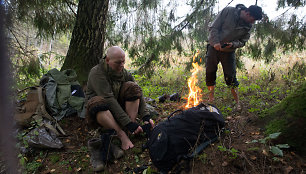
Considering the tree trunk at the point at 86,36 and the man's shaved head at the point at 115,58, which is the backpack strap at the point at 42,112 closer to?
the tree trunk at the point at 86,36

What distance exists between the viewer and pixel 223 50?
3.49 m

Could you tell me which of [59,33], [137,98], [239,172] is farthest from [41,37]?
[239,172]

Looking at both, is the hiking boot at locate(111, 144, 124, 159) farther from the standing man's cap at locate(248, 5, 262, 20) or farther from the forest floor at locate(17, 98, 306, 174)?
the standing man's cap at locate(248, 5, 262, 20)

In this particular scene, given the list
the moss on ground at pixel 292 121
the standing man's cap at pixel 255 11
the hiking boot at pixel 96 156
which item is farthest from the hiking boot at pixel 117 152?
the standing man's cap at pixel 255 11

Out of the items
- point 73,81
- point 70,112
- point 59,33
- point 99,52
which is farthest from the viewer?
point 59,33

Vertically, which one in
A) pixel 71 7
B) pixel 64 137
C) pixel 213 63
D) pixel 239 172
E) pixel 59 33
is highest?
pixel 71 7

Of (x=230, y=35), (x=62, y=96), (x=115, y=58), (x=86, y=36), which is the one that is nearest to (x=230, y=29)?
(x=230, y=35)

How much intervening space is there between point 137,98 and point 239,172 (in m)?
1.66

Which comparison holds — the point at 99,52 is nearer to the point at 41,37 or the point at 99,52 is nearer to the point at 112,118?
the point at 41,37

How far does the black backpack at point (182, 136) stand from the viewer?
2.04 metres

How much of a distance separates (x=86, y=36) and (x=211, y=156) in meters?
3.18

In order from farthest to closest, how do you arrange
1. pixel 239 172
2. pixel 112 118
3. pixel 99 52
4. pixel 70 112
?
pixel 99 52 < pixel 70 112 < pixel 112 118 < pixel 239 172

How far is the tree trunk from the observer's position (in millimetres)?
3754

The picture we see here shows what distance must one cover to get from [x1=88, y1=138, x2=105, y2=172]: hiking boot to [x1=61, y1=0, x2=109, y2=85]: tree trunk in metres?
1.76
